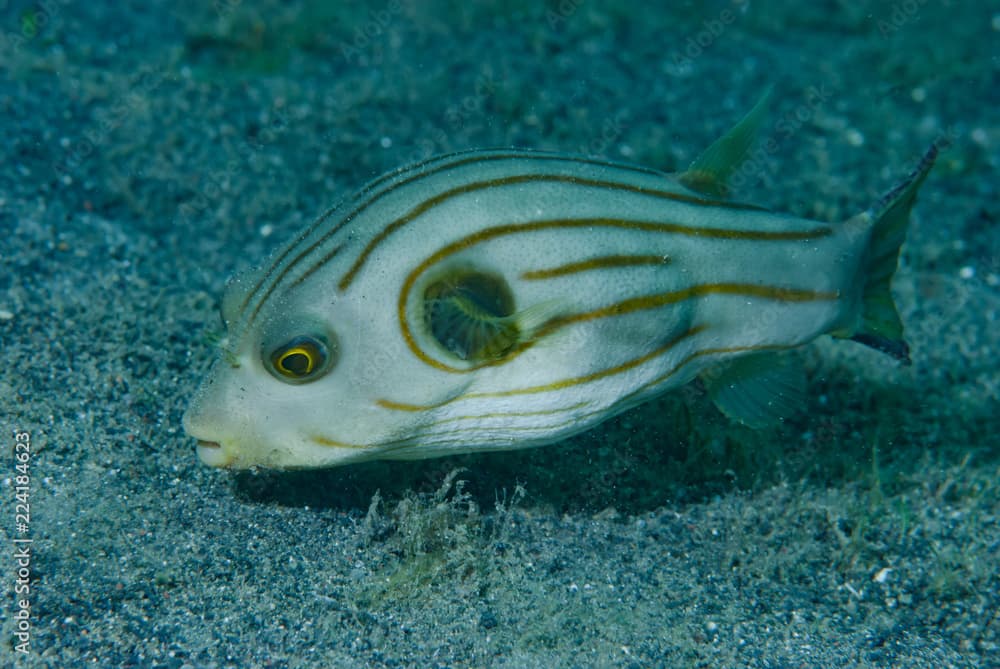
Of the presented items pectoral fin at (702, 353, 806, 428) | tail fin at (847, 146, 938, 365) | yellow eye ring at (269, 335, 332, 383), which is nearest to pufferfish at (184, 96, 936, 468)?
yellow eye ring at (269, 335, 332, 383)

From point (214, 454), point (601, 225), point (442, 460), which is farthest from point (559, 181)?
point (214, 454)

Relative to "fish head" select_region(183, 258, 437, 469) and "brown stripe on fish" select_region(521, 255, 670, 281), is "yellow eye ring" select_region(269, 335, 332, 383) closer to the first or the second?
"fish head" select_region(183, 258, 437, 469)

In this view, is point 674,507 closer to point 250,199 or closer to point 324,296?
point 324,296

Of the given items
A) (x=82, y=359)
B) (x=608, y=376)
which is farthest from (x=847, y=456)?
(x=82, y=359)

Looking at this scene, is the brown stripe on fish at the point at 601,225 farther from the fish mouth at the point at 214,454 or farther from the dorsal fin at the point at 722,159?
the fish mouth at the point at 214,454

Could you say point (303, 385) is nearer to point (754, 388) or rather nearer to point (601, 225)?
point (601, 225)
